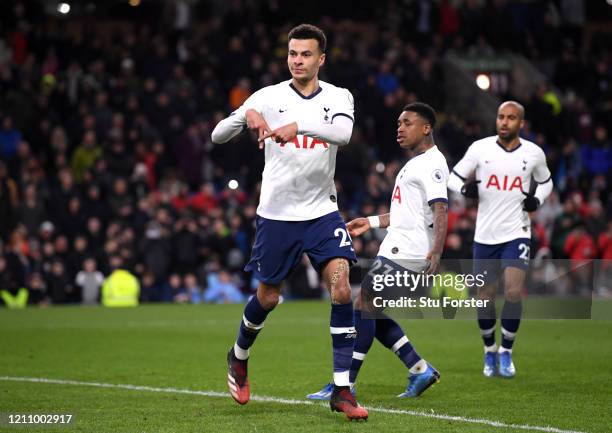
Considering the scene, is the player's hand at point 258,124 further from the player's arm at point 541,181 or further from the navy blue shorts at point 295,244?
the player's arm at point 541,181

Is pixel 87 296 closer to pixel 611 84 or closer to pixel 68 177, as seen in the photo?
pixel 68 177

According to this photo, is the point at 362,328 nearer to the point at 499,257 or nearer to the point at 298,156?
the point at 298,156

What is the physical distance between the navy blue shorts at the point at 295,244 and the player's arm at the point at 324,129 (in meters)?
0.68

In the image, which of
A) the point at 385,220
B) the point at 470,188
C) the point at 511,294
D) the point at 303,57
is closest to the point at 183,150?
the point at 470,188

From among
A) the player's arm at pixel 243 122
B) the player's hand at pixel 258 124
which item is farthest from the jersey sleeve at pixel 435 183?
the player's hand at pixel 258 124

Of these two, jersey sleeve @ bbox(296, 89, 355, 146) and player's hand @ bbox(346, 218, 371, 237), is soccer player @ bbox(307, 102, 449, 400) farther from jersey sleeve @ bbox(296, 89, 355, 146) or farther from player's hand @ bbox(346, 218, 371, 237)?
jersey sleeve @ bbox(296, 89, 355, 146)

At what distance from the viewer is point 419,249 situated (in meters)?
9.94

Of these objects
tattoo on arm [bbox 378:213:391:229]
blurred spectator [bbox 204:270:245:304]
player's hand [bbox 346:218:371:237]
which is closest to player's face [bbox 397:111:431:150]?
tattoo on arm [bbox 378:213:391:229]

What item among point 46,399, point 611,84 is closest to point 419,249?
point 46,399

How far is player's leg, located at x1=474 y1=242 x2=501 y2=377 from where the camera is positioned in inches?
457

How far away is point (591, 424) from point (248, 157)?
17.2m

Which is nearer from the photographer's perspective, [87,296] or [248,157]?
[87,296]

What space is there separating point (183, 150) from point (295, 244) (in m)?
16.2

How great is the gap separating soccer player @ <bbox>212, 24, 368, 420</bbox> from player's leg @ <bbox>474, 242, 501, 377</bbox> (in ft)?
11.1
